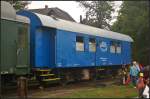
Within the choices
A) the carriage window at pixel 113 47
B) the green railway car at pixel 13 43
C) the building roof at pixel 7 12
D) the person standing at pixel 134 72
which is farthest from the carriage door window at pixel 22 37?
the carriage window at pixel 113 47

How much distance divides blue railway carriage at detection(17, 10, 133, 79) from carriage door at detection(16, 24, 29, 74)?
133 centimetres

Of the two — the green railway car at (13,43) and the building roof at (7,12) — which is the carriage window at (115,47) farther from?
the building roof at (7,12)

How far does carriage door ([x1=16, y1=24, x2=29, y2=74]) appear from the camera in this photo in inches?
727

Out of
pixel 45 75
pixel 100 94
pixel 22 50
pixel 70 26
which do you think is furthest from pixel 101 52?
pixel 100 94

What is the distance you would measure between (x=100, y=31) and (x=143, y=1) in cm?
1622

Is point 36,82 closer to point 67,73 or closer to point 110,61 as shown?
point 67,73

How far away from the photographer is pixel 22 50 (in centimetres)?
1884

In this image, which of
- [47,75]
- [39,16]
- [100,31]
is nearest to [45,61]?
[47,75]

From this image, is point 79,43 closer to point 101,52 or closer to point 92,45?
point 92,45

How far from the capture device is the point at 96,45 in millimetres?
26969

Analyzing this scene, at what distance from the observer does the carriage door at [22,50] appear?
60.5 ft

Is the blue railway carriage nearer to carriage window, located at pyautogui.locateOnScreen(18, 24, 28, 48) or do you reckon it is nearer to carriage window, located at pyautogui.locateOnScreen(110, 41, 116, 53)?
carriage window, located at pyautogui.locateOnScreen(110, 41, 116, 53)

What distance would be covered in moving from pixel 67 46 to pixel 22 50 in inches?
175

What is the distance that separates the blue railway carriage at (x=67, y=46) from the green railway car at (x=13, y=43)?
4.61ft
